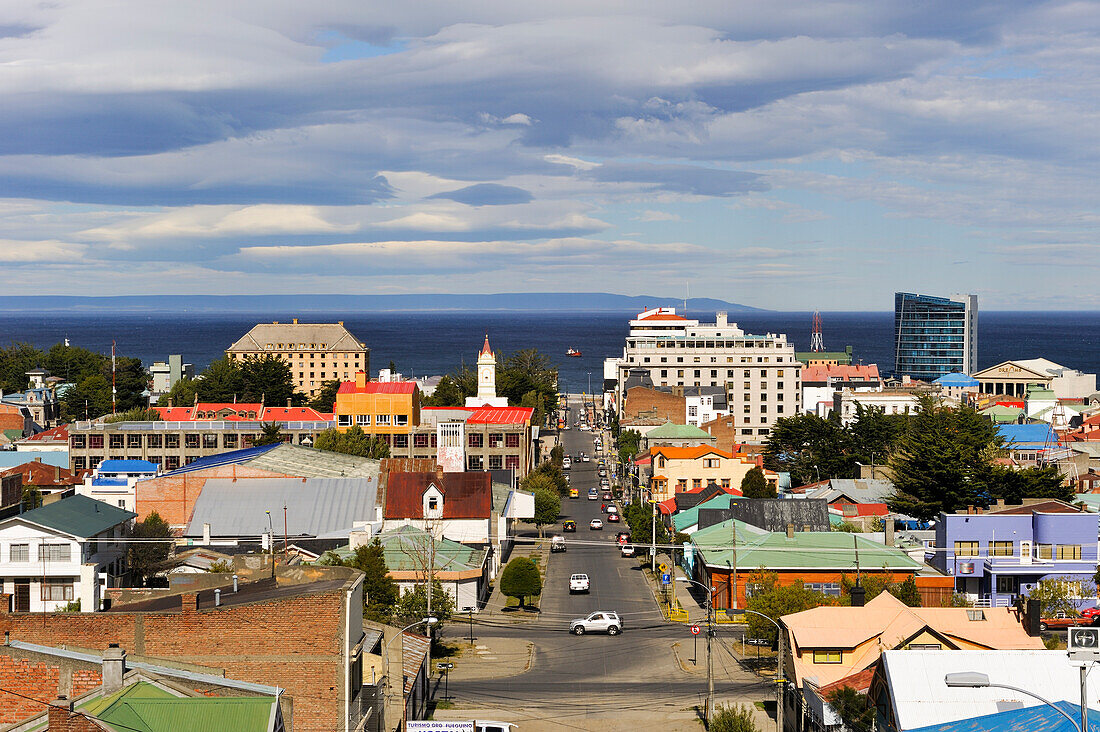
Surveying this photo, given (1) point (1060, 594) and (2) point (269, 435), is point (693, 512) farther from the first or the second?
(2) point (269, 435)

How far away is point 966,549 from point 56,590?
45427mm

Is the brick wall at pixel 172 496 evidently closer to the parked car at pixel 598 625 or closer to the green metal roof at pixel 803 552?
the parked car at pixel 598 625

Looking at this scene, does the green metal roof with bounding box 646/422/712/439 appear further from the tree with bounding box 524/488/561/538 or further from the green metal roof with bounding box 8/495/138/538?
the green metal roof with bounding box 8/495/138/538

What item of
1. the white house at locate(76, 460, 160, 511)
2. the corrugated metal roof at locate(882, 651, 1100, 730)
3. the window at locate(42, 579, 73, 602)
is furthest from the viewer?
the white house at locate(76, 460, 160, 511)

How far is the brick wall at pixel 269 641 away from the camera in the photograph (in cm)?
3141

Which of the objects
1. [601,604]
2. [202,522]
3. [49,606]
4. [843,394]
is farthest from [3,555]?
[843,394]

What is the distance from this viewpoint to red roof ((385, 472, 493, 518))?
79.4 meters

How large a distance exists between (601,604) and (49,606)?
28.0 m

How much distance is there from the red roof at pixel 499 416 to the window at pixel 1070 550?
185 feet

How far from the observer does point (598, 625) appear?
203ft

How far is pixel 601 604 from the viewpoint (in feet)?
227

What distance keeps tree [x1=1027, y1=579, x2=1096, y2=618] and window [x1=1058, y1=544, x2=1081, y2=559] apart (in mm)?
2368

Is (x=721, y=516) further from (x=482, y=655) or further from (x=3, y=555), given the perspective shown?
(x=3, y=555)

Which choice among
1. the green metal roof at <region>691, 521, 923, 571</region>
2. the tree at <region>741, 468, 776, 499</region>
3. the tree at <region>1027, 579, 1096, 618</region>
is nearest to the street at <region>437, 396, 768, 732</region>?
the green metal roof at <region>691, 521, 923, 571</region>
